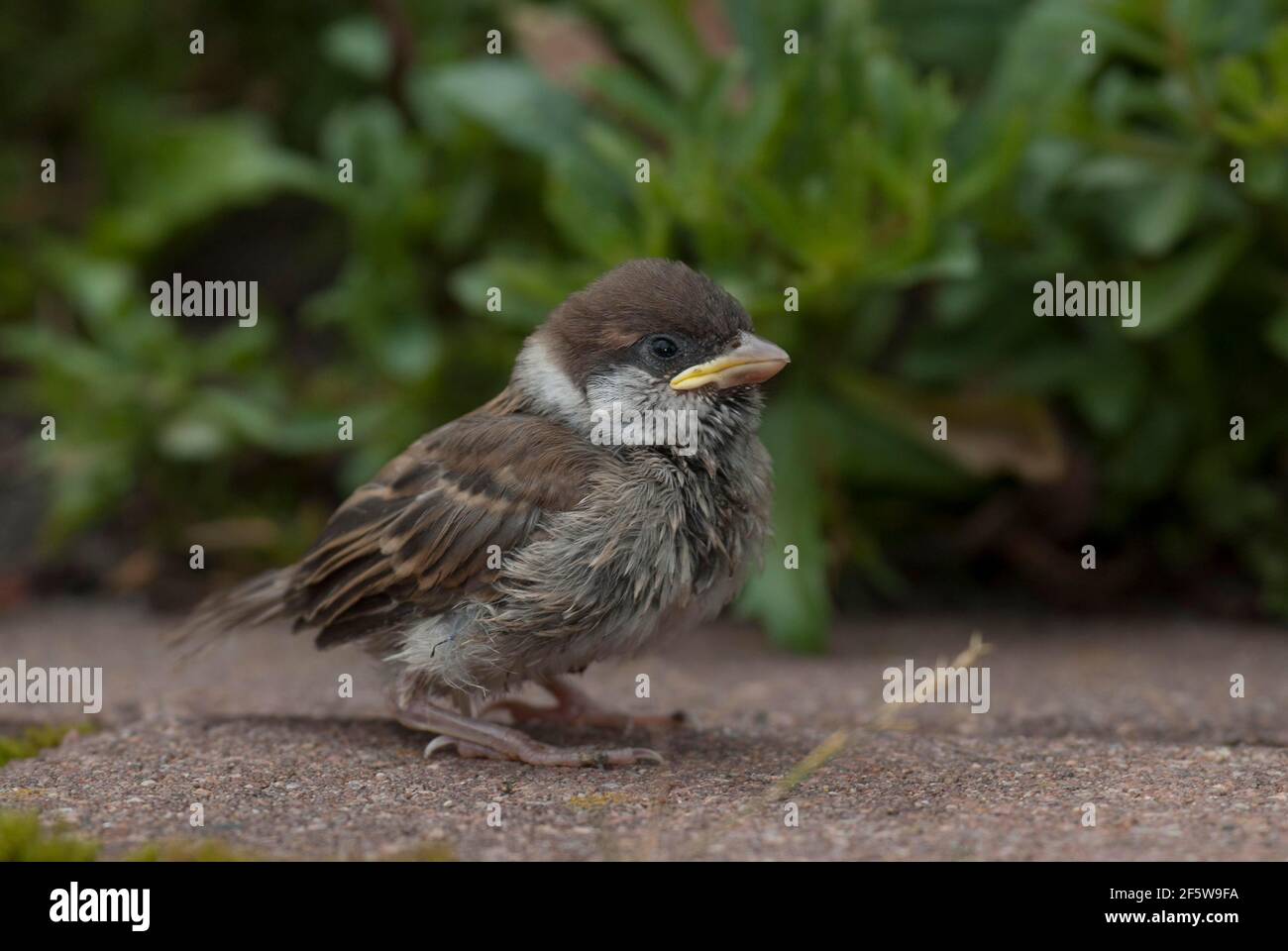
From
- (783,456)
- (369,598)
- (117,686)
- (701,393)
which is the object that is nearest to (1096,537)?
(783,456)

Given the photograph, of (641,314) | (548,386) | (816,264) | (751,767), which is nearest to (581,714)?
(751,767)

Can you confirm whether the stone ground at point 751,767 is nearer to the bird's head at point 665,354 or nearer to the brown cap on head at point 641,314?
the bird's head at point 665,354

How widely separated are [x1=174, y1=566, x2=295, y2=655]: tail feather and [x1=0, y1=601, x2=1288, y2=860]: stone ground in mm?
307

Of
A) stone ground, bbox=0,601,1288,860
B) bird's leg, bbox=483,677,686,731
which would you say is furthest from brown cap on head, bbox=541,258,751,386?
stone ground, bbox=0,601,1288,860

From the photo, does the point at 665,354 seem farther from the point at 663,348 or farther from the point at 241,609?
the point at 241,609

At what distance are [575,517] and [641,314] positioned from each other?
68cm

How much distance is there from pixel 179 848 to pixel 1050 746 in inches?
105

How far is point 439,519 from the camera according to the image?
476 cm

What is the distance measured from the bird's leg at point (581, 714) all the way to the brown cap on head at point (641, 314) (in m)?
1.08

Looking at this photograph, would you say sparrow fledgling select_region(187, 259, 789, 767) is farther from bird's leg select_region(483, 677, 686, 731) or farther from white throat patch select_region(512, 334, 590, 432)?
bird's leg select_region(483, 677, 686, 731)

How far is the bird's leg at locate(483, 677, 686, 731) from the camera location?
5152 mm

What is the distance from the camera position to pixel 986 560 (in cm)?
787
